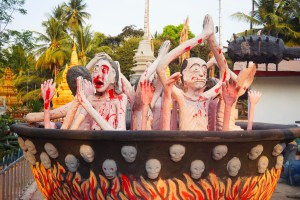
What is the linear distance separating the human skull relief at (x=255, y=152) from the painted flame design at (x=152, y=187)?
0.30 ft

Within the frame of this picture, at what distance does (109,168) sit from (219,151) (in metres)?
0.40

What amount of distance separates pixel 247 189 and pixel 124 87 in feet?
3.20

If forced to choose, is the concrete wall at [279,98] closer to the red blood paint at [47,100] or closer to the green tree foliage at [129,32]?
the red blood paint at [47,100]

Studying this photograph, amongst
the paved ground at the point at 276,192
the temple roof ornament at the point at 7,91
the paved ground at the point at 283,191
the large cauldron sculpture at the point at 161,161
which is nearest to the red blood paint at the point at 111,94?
the large cauldron sculpture at the point at 161,161

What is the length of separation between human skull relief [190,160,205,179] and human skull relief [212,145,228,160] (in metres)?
0.06

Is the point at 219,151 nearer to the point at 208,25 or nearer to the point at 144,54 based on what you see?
the point at 208,25

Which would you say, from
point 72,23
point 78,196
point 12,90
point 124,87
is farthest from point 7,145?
point 72,23

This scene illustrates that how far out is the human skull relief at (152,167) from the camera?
1456 mm

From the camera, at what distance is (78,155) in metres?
1.53

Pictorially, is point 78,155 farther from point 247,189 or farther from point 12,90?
point 12,90

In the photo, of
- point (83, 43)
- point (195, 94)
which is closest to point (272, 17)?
point (83, 43)

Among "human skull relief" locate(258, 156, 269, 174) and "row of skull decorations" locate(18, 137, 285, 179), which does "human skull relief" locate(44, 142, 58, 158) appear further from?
"human skull relief" locate(258, 156, 269, 174)

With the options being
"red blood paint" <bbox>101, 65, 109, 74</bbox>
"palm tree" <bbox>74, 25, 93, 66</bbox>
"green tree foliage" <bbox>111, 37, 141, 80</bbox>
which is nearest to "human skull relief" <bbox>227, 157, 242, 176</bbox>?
"red blood paint" <bbox>101, 65, 109, 74</bbox>

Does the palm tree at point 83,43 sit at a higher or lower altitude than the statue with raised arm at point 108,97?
higher
